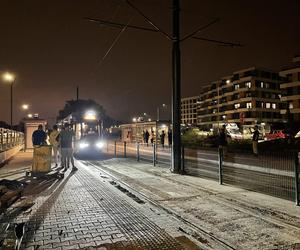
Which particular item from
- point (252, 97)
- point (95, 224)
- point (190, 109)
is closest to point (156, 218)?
point (95, 224)

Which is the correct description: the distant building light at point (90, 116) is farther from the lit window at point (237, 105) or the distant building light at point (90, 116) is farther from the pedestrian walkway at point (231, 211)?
the lit window at point (237, 105)

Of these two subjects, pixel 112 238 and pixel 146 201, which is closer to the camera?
pixel 112 238

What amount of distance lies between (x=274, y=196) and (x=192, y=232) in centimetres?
366

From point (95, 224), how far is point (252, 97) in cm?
9221

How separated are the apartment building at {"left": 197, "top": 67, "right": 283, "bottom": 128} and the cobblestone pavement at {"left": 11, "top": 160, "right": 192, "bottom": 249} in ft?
268

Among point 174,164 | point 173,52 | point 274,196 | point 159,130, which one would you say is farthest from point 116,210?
point 159,130

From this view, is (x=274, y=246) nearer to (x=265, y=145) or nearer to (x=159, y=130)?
(x=265, y=145)

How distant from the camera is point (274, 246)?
4973 mm

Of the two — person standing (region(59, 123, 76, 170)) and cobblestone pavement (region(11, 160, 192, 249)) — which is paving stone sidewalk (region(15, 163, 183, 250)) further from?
person standing (region(59, 123, 76, 170))

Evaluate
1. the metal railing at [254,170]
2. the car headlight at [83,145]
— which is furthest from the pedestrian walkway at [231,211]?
the car headlight at [83,145]

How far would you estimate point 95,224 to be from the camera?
6.27m

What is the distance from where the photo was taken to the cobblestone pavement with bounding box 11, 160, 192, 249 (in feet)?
17.3

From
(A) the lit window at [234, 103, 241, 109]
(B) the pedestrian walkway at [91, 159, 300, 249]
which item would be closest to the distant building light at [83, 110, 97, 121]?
(B) the pedestrian walkway at [91, 159, 300, 249]

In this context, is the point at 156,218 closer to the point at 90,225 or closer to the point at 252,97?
the point at 90,225
